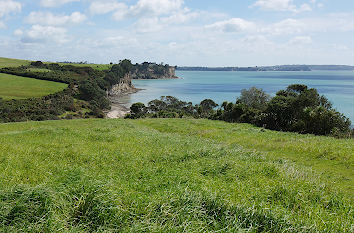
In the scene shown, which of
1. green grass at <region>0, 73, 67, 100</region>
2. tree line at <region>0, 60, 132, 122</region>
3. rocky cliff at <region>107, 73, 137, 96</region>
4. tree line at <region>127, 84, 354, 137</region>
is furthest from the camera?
rocky cliff at <region>107, 73, 137, 96</region>

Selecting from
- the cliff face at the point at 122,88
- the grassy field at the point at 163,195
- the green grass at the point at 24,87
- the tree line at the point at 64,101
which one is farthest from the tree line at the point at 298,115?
the cliff face at the point at 122,88

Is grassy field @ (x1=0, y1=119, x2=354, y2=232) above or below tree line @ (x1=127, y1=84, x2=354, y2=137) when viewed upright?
above

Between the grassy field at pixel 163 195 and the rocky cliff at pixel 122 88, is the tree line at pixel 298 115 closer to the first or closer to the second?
the grassy field at pixel 163 195

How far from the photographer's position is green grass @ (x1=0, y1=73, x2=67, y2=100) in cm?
9681

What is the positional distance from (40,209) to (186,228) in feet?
9.38

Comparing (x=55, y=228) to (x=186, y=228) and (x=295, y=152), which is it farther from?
(x=295, y=152)

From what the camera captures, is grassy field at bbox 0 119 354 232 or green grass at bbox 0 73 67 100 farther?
green grass at bbox 0 73 67 100

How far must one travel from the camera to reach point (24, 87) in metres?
108

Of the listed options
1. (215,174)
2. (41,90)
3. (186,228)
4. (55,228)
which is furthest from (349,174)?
(41,90)

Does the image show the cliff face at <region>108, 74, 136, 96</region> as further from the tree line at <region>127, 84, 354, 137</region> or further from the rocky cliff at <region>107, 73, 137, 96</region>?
the tree line at <region>127, 84, 354, 137</region>

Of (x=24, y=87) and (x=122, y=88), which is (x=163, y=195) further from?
(x=122, y=88)

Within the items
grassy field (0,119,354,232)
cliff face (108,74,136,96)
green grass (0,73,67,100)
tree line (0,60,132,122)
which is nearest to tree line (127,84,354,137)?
grassy field (0,119,354,232)

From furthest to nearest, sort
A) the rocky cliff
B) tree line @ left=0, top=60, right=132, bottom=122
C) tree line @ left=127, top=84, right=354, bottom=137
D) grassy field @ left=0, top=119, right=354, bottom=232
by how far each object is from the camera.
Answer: the rocky cliff → tree line @ left=0, top=60, right=132, bottom=122 → tree line @ left=127, top=84, right=354, bottom=137 → grassy field @ left=0, top=119, right=354, bottom=232

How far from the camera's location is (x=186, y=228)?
4898mm
